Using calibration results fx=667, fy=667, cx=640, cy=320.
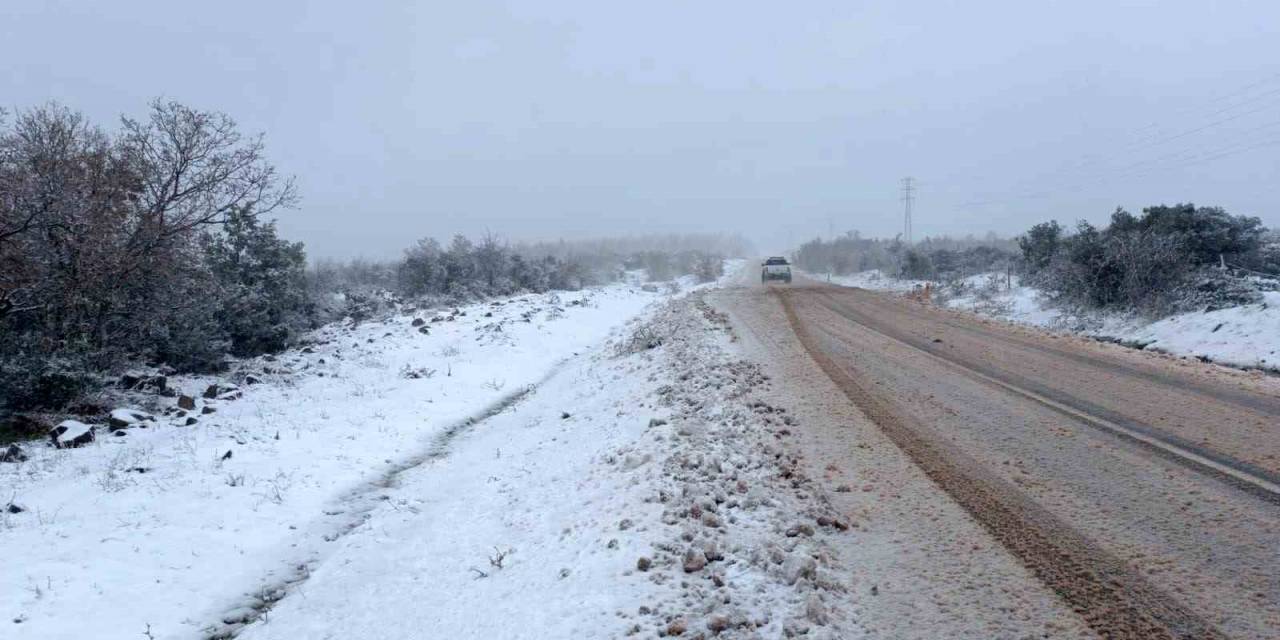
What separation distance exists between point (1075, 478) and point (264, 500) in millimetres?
9183

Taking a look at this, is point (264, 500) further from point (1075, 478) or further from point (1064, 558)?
point (1075, 478)

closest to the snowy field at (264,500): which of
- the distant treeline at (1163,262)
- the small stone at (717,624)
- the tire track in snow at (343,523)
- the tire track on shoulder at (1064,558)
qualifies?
the tire track in snow at (343,523)

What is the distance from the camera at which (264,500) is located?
8.50 meters

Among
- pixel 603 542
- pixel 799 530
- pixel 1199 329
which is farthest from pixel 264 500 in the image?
pixel 1199 329

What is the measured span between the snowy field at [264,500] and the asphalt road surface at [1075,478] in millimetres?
3052

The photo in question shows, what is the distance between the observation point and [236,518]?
7965mm

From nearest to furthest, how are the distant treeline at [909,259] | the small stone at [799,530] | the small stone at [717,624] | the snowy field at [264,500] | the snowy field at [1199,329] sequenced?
the small stone at [717,624], the small stone at [799,530], the snowy field at [264,500], the snowy field at [1199,329], the distant treeline at [909,259]

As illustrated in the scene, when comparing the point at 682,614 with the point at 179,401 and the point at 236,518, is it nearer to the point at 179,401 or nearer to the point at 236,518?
the point at 236,518

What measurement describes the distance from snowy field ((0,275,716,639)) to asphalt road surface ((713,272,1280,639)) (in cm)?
305

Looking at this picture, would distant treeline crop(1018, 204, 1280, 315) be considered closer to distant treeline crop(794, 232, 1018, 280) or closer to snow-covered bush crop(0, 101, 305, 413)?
distant treeline crop(794, 232, 1018, 280)

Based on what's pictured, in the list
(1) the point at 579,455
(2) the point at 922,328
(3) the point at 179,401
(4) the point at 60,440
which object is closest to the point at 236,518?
(1) the point at 579,455

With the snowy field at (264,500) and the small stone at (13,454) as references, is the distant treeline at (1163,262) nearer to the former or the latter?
the snowy field at (264,500)

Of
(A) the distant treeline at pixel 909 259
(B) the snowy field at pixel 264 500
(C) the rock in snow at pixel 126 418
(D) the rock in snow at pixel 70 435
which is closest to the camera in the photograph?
(B) the snowy field at pixel 264 500

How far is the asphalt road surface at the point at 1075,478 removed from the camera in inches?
161
